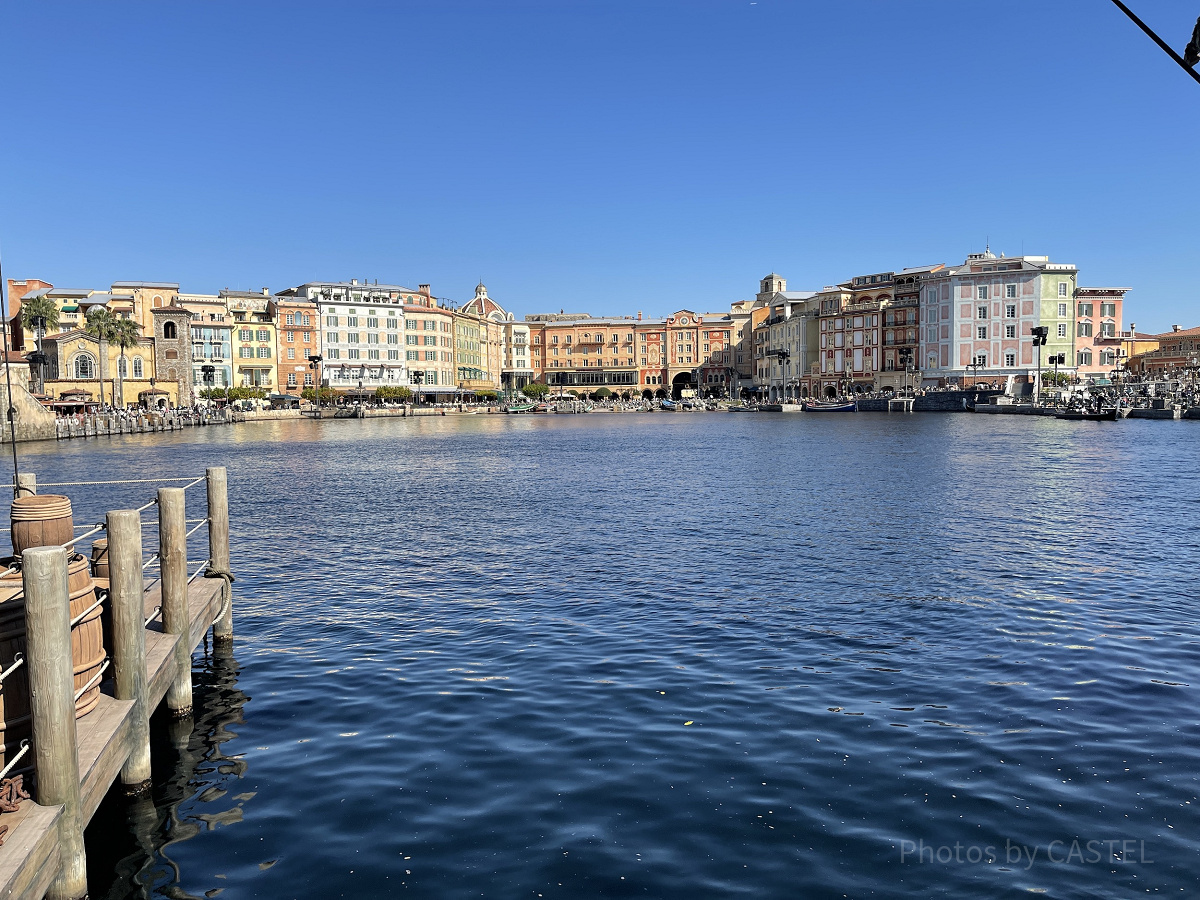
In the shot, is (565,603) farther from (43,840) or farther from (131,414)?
(131,414)

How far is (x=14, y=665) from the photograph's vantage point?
6359 mm

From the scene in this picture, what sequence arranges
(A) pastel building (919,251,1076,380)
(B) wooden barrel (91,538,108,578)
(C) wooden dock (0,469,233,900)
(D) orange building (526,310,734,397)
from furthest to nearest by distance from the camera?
(D) orange building (526,310,734,397) < (A) pastel building (919,251,1076,380) < (B) wooden barrel (91,538,108,578) < (C) wooden dock (0,469,233,900)

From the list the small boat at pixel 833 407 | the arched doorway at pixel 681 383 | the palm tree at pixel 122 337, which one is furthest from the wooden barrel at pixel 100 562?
the arched doorway at pixel 681 383

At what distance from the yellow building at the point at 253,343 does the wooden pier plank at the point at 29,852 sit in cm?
12906

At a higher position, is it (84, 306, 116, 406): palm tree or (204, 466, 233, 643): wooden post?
(84, 306, 116, 406): palm tree

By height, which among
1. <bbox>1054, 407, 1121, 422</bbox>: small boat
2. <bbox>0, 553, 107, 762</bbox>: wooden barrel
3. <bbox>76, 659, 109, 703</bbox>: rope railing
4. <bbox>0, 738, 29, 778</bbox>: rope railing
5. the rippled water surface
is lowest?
the rippled water surface

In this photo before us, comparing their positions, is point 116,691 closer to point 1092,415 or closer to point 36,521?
point 36,521

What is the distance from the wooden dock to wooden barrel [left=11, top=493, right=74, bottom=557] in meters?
0.74

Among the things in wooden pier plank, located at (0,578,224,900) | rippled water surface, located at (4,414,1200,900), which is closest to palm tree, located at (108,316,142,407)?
rippled water surface, located at (4,414,1200,900)

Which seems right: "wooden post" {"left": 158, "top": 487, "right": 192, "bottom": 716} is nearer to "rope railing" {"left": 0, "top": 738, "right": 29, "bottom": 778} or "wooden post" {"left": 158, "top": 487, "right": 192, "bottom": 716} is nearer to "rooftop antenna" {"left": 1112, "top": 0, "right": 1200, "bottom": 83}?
"rope railing" {"left": 0, "top": 738, "right": 29, "bottom": 778}

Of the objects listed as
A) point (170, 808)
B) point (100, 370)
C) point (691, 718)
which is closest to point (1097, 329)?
A: point (100, 370)

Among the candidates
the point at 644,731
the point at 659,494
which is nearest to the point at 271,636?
the point at 644,731

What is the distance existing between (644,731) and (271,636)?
7.15 m

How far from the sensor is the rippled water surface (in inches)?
299
